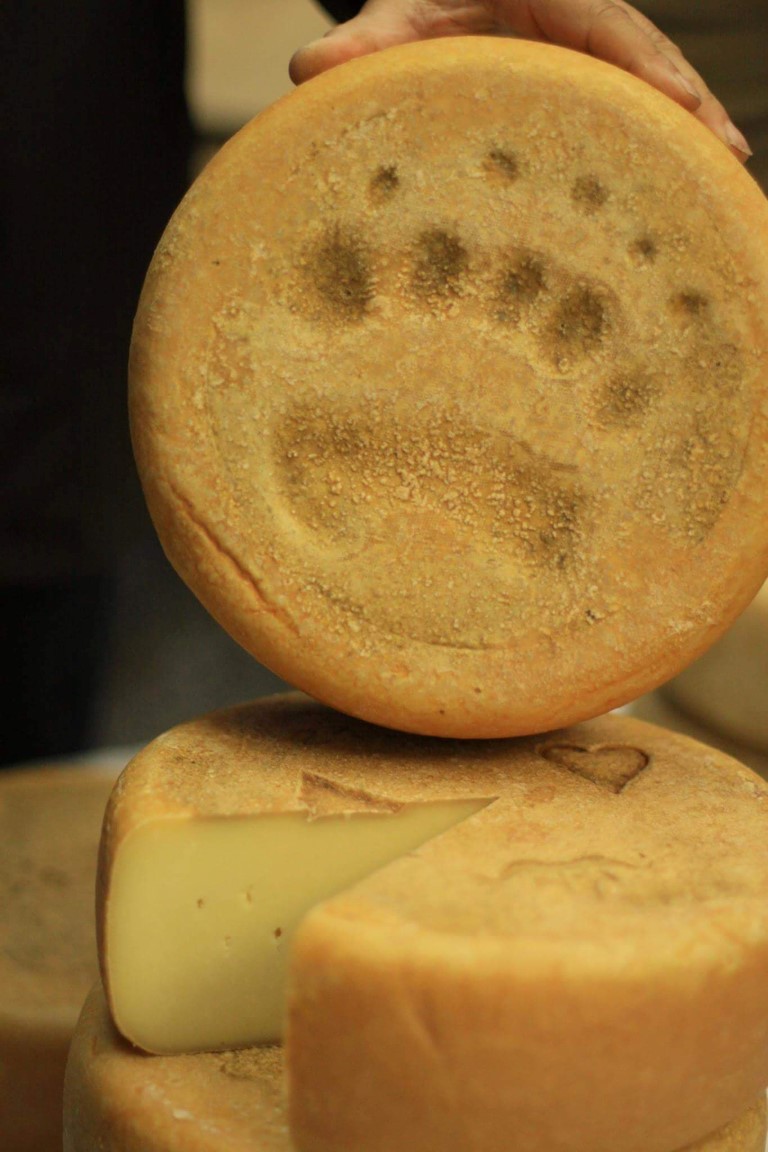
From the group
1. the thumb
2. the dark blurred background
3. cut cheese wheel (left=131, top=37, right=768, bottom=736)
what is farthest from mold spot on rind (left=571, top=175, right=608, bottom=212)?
the dark blurred background

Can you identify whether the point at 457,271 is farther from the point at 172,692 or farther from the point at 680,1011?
the point at 172,692

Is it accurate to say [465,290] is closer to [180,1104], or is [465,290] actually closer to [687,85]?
[687,85]

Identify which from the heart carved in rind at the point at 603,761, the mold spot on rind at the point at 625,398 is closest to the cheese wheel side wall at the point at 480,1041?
the heart carved in rind at the point at 603,761

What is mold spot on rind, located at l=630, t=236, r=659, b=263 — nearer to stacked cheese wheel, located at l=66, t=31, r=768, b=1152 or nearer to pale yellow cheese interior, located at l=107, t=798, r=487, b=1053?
stacked cheese wheel, located at l=66, t=31, r=768, b=1152

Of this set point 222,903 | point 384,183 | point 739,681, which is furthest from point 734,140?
point 222,903

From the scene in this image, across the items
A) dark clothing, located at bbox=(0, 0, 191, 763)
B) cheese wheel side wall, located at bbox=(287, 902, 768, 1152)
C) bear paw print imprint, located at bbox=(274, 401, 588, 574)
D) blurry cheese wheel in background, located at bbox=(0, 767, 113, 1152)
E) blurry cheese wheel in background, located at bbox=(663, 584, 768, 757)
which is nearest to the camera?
cheese wheel side wall, located at bbox=(287, 902, 768, 1152)

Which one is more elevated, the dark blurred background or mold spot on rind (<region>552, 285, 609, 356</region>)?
mold spot on rind (<region>552, 285, 609, 356</region>)

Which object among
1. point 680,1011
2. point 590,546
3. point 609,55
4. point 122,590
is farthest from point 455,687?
point 122,590
